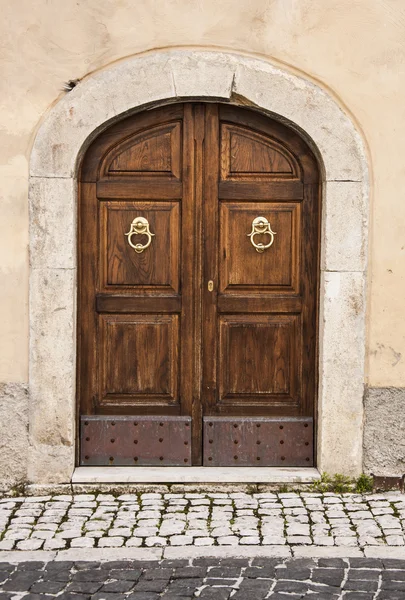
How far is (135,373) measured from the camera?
233 inches

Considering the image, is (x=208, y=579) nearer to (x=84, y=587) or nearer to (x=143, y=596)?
(x=143, y=596)

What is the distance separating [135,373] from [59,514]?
3.49ft

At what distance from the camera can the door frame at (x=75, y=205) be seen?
5613 mm

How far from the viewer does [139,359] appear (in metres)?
5.92

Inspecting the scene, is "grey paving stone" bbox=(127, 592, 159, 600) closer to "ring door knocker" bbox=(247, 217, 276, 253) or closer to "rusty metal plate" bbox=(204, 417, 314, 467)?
"rusty metal plate" bbox=(204, 417, 314, 467)

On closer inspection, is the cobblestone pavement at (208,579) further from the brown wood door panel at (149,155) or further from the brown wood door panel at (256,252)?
the brown wood door panel at (149,155)

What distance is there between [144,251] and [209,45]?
1.35 m

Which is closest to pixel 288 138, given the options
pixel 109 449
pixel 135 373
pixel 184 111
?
pixel 184 111

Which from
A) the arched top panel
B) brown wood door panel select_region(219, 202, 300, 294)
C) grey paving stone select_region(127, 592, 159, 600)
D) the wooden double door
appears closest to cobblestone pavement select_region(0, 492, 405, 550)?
the wooden double door

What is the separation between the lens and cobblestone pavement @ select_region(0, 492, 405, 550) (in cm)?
486

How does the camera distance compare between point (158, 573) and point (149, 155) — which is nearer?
point (158, 573)

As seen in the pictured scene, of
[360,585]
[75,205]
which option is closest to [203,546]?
[360,585]

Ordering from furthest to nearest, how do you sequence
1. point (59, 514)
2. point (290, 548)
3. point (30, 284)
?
point (30, 284)
point (59, 514)
point (290, 548)

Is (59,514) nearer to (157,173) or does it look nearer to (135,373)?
(135,373)
